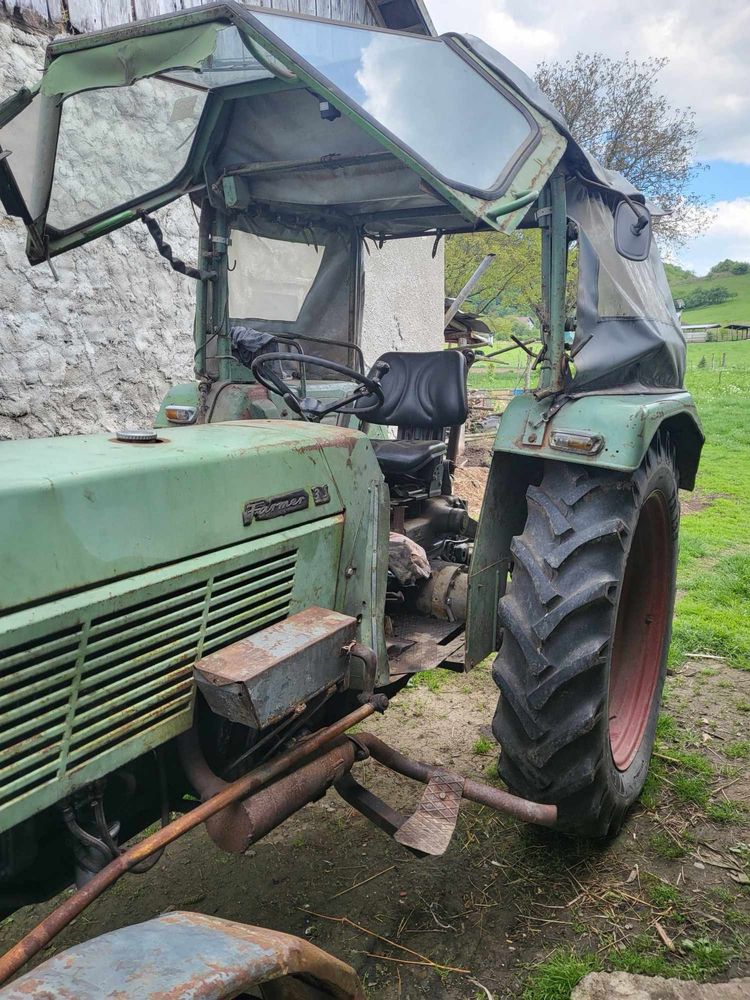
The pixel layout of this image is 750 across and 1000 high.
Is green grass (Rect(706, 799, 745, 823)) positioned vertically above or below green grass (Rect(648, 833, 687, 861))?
above

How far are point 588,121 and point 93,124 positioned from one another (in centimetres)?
1899

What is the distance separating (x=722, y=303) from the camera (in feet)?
151

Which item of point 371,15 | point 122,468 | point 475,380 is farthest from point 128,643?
point 475,380

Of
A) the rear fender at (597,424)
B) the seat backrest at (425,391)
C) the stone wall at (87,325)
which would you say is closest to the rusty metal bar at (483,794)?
the rear fender at (597,424)

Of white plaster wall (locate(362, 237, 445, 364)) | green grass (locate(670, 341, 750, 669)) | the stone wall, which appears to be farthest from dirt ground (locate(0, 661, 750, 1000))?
white plaster wall (locate(362, 237, 445, 364))

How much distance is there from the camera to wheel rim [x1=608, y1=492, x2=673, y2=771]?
2.77 meters

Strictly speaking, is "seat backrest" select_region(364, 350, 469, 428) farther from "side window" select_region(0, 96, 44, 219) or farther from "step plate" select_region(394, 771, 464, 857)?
"step plate" select_region(394, 771, 464, 857)

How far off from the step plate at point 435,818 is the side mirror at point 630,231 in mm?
1749

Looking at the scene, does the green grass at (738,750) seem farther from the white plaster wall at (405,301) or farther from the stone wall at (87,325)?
the white plaster wall at (405,301)

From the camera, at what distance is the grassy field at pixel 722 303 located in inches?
1571

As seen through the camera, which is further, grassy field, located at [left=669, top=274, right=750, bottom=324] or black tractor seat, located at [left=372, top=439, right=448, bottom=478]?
grassy field, located at [left=669, top=274, right=750, bottom=324]

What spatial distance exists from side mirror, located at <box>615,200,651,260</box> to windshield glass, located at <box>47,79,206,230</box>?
1.48 m

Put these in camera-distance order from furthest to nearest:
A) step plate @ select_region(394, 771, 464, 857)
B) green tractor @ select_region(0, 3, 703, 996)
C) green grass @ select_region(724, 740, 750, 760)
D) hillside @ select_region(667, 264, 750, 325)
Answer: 1. hillside @ select_region(667, 264, 750, 325)
2. green grass @ select_region(724, 740, 750, 760)
3. step plate @ select_region(394, 771, 464, 857)
4. green tractor @ select_region(0, 3, 703, 996)

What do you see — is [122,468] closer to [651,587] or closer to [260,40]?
[260,40]
